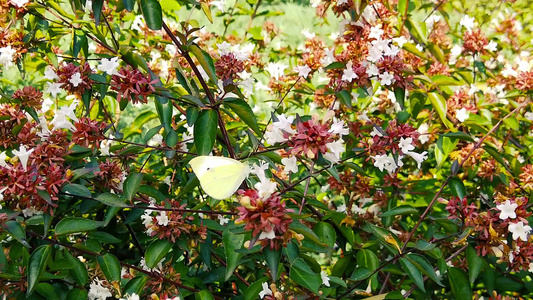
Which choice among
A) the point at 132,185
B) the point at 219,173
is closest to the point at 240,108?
the point at 219,173

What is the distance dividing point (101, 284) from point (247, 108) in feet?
2.13

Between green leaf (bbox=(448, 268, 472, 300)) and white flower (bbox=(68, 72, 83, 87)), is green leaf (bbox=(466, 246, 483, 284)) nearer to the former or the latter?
green leaf (bbox=(448, 268, 472, 300))

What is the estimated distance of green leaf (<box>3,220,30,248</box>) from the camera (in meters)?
1.23

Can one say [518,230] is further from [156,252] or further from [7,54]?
[7,54]

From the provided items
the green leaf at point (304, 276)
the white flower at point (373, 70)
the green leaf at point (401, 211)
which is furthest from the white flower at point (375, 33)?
the green leaf at point (304, 276)

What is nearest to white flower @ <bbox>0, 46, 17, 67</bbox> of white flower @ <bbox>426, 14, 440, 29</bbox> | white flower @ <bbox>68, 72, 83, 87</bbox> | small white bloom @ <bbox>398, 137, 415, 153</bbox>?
white flower @ <bbox>68, 72, 83, 87</bbox>

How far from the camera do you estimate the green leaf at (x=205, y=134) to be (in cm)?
133

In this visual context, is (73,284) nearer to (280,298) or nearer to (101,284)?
(101,284)

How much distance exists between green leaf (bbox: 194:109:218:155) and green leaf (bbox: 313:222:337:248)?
43 cm

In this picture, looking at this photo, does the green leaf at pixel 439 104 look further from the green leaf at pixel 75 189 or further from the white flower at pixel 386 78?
the green leaf at pixel 75 189

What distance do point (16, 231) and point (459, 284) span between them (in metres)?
1.26

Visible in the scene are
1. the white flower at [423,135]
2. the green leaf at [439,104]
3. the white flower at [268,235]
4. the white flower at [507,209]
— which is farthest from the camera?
the white flower at [423,135]

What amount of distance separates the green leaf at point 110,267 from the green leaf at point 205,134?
1.26ft

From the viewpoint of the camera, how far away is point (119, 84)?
135 centimetres
